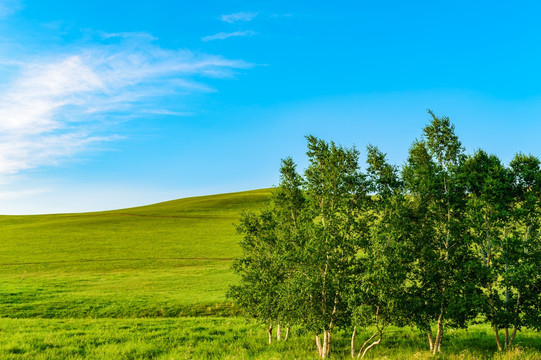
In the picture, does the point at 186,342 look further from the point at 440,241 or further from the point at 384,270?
the point at 440,241

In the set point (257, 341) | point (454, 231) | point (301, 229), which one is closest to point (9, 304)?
point (257, 341)

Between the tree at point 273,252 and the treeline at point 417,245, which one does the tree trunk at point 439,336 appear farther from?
the tree at point 273,252

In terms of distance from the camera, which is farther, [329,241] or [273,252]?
[273,252]

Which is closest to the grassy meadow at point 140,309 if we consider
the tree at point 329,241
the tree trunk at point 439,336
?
the tree trunk at point 439,336

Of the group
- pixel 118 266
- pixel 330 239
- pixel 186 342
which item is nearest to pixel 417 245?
pixel 330 239

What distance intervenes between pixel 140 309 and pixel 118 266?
24840 millimetres

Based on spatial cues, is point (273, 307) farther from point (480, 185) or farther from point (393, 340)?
point (480, 185)

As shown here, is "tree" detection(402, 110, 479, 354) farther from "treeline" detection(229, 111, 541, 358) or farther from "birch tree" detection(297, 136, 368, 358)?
"birch tree" detection(297, 136, 368, 358)

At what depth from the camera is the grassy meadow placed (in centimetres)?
2169

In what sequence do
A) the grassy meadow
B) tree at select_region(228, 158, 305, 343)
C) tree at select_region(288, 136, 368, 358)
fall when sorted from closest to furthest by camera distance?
tree at select_region(288, 136, 368, 358), tree at select_region(228, 158, 305, 343), the grassy meadow

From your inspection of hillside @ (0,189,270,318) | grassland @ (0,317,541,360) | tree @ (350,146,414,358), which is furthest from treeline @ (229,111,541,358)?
hillside @ (0,189,270,318)

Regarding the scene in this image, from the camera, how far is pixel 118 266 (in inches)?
2183

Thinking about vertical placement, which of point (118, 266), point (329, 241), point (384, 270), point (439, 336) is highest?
point (329, 241)

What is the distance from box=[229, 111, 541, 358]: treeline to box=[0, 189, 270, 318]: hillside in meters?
6.54
